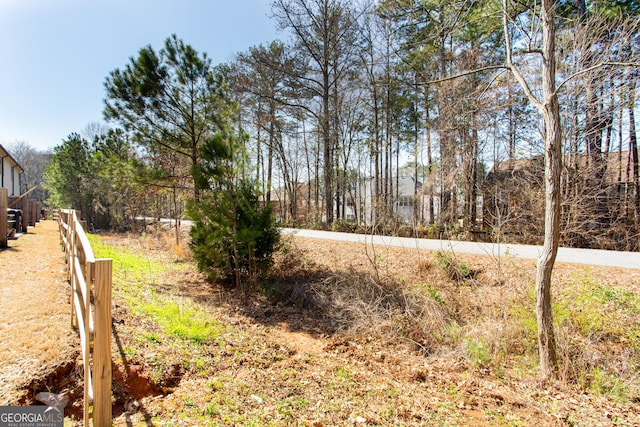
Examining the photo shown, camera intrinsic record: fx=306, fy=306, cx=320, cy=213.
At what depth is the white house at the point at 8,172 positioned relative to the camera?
1568cm

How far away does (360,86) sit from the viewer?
1730cm

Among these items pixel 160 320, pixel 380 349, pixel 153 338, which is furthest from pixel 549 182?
pixel 160 320

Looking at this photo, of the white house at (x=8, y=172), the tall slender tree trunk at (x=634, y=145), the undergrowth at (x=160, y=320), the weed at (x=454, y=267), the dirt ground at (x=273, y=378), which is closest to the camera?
the dirt ground at (x=273, y=378)

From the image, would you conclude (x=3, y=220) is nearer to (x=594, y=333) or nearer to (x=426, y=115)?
(x=594, y=333)

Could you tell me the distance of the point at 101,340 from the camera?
1824mm

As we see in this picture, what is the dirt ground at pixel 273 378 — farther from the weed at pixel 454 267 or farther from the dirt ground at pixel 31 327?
the weed at pixel 454 267

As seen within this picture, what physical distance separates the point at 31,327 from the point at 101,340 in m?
2.21

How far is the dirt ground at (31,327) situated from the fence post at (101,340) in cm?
93

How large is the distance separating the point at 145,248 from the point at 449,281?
12.0 m

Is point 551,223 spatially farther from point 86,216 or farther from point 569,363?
point 86,216

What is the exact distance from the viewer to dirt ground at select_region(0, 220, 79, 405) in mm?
2463

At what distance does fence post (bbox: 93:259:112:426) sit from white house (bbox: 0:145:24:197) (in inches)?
748

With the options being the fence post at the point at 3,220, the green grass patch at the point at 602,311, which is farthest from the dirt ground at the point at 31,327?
the green grass patch at the point at 602,311

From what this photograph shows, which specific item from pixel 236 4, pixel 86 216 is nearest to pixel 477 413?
pixel 236 4
